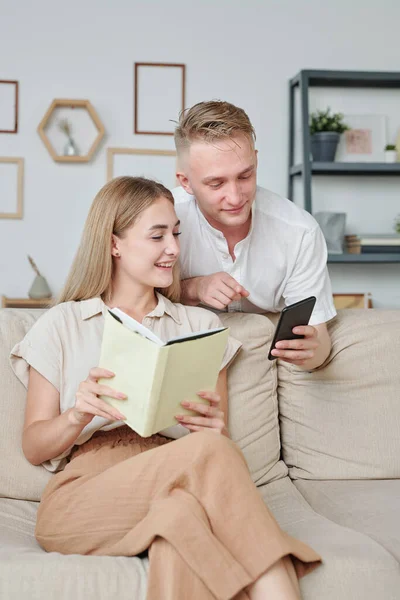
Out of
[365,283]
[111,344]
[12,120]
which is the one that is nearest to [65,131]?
[12,120]

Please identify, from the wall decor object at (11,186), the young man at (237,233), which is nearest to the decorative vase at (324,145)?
the wall decor object at (11,186)

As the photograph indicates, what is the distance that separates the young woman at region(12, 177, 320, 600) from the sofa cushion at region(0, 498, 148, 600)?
42mm

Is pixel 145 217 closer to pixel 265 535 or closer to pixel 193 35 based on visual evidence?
pixel 265 535

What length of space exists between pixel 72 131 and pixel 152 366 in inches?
114

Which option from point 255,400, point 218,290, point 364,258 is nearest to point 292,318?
point 218,290

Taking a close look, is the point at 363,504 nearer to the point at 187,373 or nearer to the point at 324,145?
the point at 187,373

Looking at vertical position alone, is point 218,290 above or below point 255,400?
above

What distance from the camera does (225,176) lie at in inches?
81.8

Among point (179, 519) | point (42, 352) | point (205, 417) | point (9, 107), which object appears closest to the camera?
point (179, 519)

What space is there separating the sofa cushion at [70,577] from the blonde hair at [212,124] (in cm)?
110

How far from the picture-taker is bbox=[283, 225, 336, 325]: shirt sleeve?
7.47 ft

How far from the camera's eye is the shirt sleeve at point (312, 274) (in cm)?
228

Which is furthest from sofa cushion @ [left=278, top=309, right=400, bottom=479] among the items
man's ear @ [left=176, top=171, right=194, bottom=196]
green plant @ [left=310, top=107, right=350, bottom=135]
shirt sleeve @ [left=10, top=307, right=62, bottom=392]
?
green plant @ [left=310, top=107, right=350, bottom=135]

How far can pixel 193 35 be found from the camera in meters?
4.22
